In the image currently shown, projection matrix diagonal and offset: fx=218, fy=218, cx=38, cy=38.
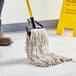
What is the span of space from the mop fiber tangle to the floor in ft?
0.12

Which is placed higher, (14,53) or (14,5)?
(14,5)

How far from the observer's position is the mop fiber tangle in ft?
4.14

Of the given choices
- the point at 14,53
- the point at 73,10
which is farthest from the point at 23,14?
the point at 14,53

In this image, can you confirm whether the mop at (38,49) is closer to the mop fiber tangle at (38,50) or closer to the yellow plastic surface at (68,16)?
the mop fiber tangle at (38,50)

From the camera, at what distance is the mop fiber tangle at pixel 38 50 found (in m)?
1.26

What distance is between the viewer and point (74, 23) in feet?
7.06

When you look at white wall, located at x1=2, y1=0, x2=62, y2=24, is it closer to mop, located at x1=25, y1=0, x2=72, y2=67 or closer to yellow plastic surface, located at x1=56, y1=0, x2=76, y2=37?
yellow plastic surface, located at x1=56, y1=0, x2=76, y2=37

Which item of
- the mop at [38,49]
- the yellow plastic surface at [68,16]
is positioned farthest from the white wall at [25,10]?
the mop at [38,49]

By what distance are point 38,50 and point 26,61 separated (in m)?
0.10

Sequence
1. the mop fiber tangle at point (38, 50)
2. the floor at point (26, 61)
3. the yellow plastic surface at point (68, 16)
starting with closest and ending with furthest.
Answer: the floor at point (26, 61) → the mop fiber tangle at point (38, 50) → the yellow plastic surface at point (68, 16)

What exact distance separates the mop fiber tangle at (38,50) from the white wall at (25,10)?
0.94 m

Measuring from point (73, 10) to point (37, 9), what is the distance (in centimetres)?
41

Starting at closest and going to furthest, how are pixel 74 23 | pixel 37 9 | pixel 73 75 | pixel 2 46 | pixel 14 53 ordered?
pixel 73 75 < pixel 14 53 < pixel 2 46 < pixel 74 23 < pixel 37 9

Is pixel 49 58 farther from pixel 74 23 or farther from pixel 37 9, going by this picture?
pixel 37 9
